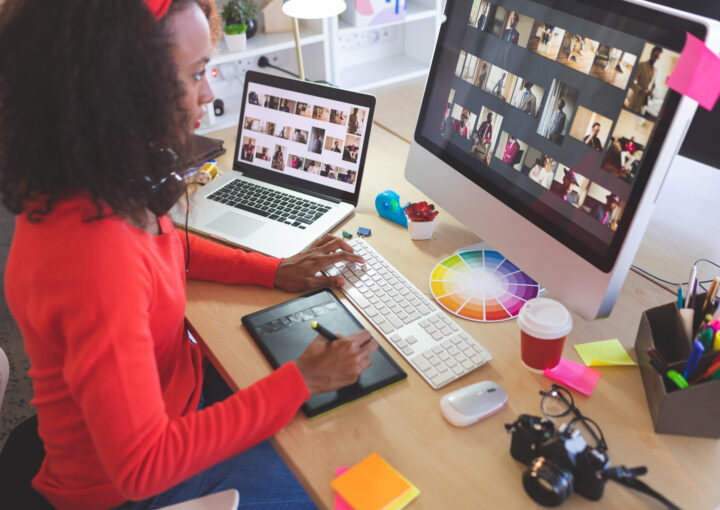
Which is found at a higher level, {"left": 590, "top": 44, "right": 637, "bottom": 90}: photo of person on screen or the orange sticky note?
{"left": 590, "top": 44, "right": 637, "bottom": 90}: photo of person on screen

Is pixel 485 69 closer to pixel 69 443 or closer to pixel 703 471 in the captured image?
pixel 703 471

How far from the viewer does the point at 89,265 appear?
28.1 inches

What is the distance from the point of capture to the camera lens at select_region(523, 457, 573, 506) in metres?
0.69

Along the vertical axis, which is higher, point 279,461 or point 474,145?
point 474,145

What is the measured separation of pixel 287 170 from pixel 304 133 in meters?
0.10

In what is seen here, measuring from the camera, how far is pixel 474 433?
32.1 inches

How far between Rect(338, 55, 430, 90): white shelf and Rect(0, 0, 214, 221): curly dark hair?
4.85 ft

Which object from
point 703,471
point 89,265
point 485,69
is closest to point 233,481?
point 89,265

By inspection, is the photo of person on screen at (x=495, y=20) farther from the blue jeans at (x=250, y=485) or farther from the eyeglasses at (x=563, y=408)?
the blue jeans at (x=250, y=485)

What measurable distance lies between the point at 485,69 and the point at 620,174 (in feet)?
1.11

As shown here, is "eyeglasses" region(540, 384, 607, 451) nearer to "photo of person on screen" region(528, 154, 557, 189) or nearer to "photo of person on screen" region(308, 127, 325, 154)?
"photo of person on screen" region(528, 154, 557, 189)

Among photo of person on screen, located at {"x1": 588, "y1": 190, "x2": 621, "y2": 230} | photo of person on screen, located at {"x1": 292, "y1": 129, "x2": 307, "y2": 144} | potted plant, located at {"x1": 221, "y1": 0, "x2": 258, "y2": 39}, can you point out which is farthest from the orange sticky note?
potted plant, located at {"x1": 221, "y1": 0, "x2": 258, "y2": 39}

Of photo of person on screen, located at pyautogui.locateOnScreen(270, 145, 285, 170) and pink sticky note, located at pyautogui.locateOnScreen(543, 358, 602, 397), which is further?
photo of person on screen, located at pyautogui.locateOnScreen(270, 145, 285, 170)

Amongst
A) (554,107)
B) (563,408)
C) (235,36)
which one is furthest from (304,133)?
(235,36)
